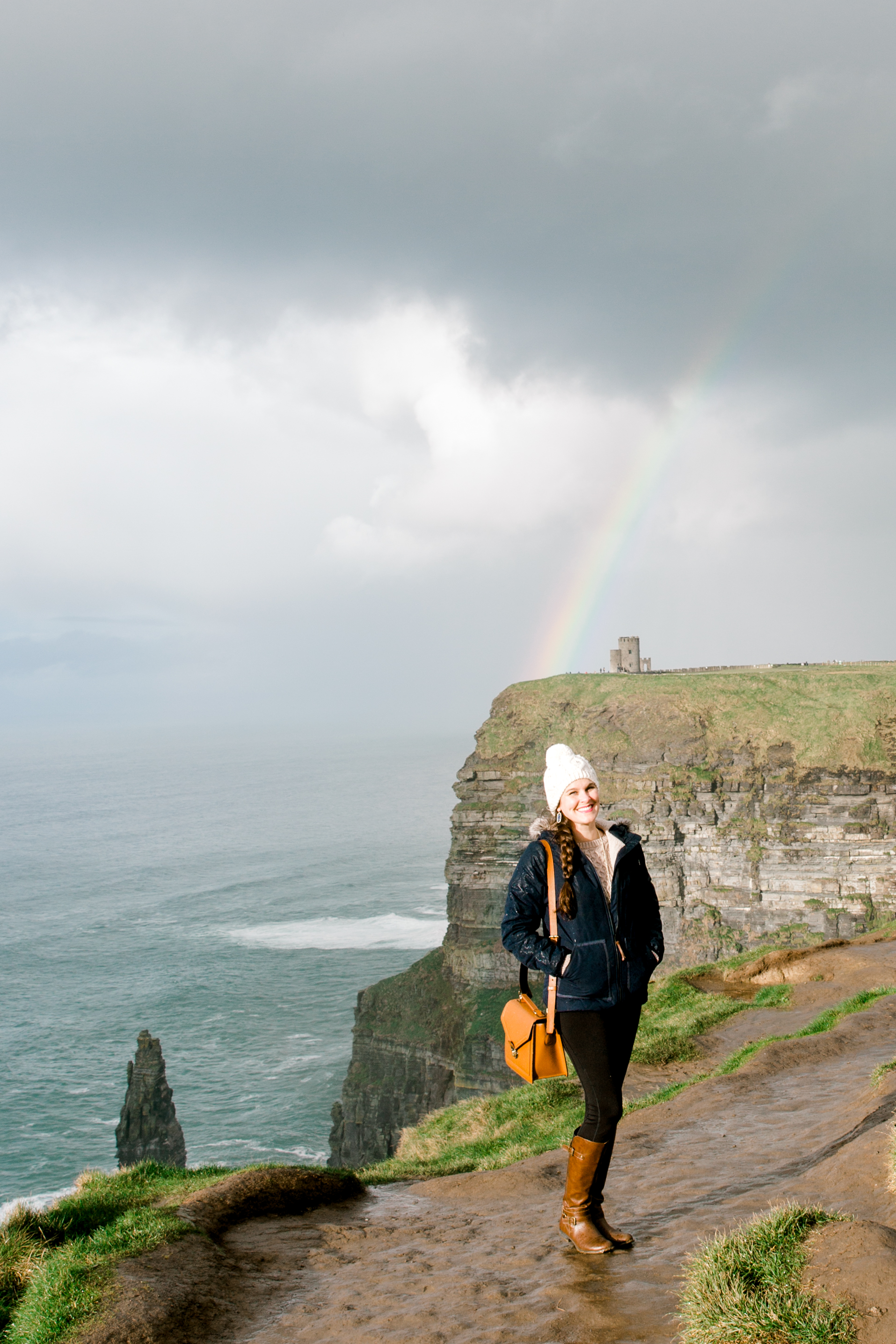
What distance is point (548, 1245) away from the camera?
21.9 ft

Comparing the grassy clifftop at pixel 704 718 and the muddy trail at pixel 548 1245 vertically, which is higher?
the grassy clifftop at pixel 704 718

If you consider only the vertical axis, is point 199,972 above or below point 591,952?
below

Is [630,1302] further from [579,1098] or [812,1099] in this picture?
[579,1098]

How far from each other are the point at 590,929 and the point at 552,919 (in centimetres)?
28

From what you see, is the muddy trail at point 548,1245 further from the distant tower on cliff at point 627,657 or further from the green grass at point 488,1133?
the distant tower on cliff at point 627,657

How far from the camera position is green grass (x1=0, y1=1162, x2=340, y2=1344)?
5.87m

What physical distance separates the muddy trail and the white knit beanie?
3129mm

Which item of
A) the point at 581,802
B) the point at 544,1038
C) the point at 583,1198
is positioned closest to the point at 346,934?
the point at 583,1198

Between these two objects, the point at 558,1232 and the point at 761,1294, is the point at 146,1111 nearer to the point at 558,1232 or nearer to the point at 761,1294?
the point at 558,1232

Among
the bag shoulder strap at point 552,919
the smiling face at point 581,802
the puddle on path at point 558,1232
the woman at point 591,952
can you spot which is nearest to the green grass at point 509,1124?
the puddle on path at point 558,1232

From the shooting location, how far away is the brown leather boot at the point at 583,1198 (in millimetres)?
6180

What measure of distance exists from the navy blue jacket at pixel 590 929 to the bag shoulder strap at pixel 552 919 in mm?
26

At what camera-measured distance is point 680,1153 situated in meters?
9.36

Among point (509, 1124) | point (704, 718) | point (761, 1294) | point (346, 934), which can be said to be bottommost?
point (346, 934)
